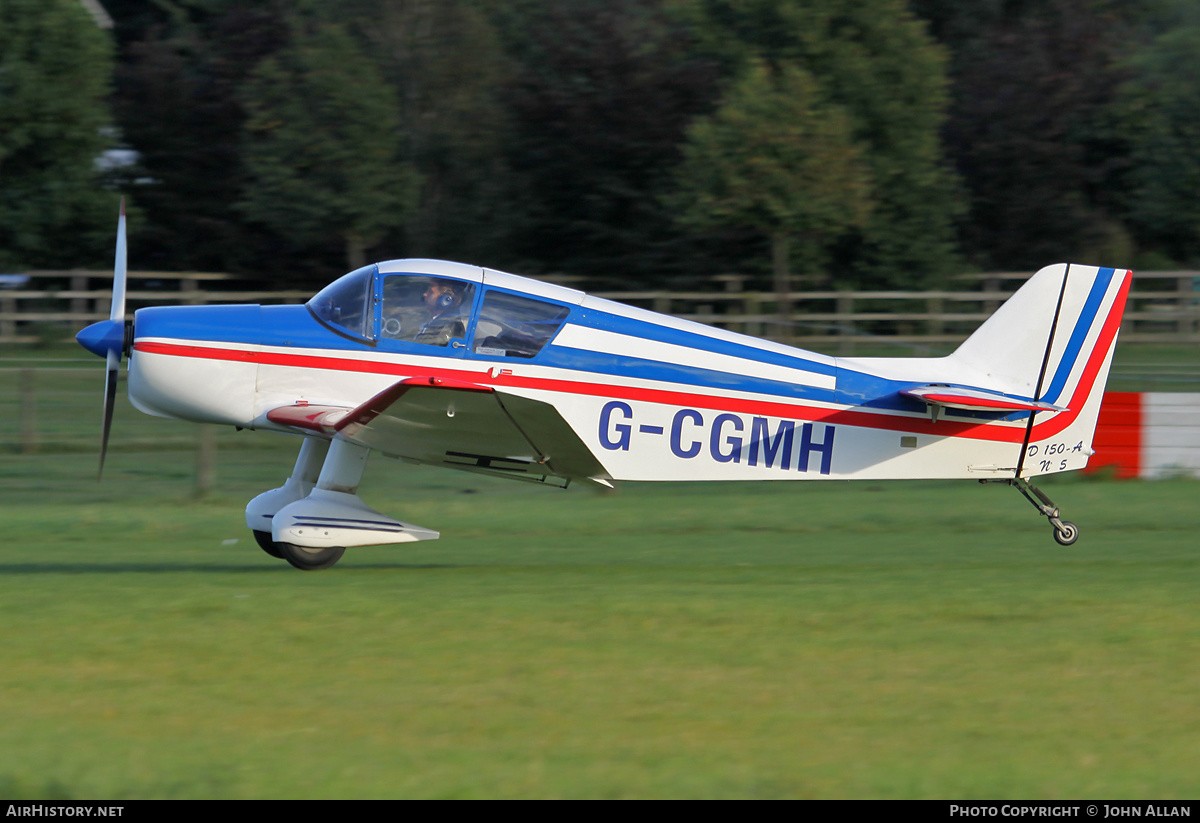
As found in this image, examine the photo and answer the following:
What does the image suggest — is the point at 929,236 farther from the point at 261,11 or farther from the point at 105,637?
the point at 105,637

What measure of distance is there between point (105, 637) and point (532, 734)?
2796mm

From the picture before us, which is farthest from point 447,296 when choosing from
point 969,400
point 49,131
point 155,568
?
point 49,131

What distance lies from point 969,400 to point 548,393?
2.94 meters

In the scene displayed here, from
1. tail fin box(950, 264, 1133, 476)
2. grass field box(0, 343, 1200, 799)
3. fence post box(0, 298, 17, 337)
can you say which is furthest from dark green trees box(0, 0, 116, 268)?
tail fin box(950, 264, 1133, 476)

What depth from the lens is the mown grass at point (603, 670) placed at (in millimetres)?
4844

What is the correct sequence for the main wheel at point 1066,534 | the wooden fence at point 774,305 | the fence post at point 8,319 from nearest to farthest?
the main wheel at point 1066,534 < the fence post at point 8,319 < the wooden fence at point 774,305

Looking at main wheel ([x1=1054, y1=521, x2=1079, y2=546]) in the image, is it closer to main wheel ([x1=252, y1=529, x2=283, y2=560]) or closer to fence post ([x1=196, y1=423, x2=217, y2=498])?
main wheel ([x1=252, y1=529, x2=283, y2=560])

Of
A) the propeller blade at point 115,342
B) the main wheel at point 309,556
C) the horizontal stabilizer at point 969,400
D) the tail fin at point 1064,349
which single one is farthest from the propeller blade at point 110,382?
the tail fin at point 1064,349

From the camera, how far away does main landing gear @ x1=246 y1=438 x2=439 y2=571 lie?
880cm

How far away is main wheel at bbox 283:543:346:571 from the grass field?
0.16m

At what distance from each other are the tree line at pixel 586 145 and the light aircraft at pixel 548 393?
1775cm

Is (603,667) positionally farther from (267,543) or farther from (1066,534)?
(1066,534)

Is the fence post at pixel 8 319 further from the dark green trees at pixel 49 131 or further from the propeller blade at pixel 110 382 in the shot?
Result: the propeller blade at pixel 110 382

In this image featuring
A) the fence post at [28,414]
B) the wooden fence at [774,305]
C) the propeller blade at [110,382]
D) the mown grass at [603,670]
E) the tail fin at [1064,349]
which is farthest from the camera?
the wooden fence at [774,305]
